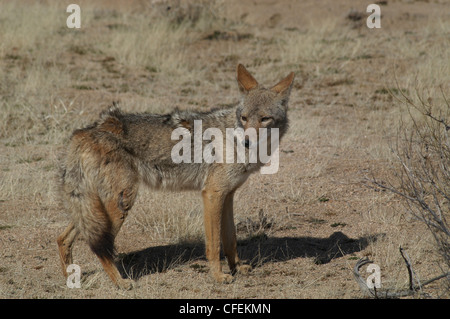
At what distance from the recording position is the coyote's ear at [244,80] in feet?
18.7

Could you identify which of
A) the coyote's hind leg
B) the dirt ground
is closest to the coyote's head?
the dirt ground

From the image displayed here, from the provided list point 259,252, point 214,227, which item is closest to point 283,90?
point 214,227

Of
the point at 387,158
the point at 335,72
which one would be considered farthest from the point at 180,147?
the point at 335,72

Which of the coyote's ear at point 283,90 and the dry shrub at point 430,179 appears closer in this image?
the dry shrub at point 430,179

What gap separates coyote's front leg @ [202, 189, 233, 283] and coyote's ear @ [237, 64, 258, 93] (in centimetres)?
108

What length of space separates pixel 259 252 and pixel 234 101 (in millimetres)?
5640

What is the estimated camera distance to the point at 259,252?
5738 mm

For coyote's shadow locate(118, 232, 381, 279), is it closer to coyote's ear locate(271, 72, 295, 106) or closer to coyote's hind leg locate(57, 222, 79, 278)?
coyote's hind leg locate(57, 222, 79, 278)

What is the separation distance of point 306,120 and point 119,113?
5.07 metres

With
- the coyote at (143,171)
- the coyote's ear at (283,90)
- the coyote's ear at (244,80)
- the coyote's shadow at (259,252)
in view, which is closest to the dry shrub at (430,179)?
the coyote's shadow at (259,252)

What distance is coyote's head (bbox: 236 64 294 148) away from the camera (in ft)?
17.6

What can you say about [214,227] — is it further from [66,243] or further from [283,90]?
[283,90]

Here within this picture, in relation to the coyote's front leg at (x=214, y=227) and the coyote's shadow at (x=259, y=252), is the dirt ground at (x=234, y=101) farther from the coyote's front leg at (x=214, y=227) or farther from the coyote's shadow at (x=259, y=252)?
the coyote's front leg at (x=214, y=227)

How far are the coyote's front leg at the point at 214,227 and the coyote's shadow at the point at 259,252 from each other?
435mm
